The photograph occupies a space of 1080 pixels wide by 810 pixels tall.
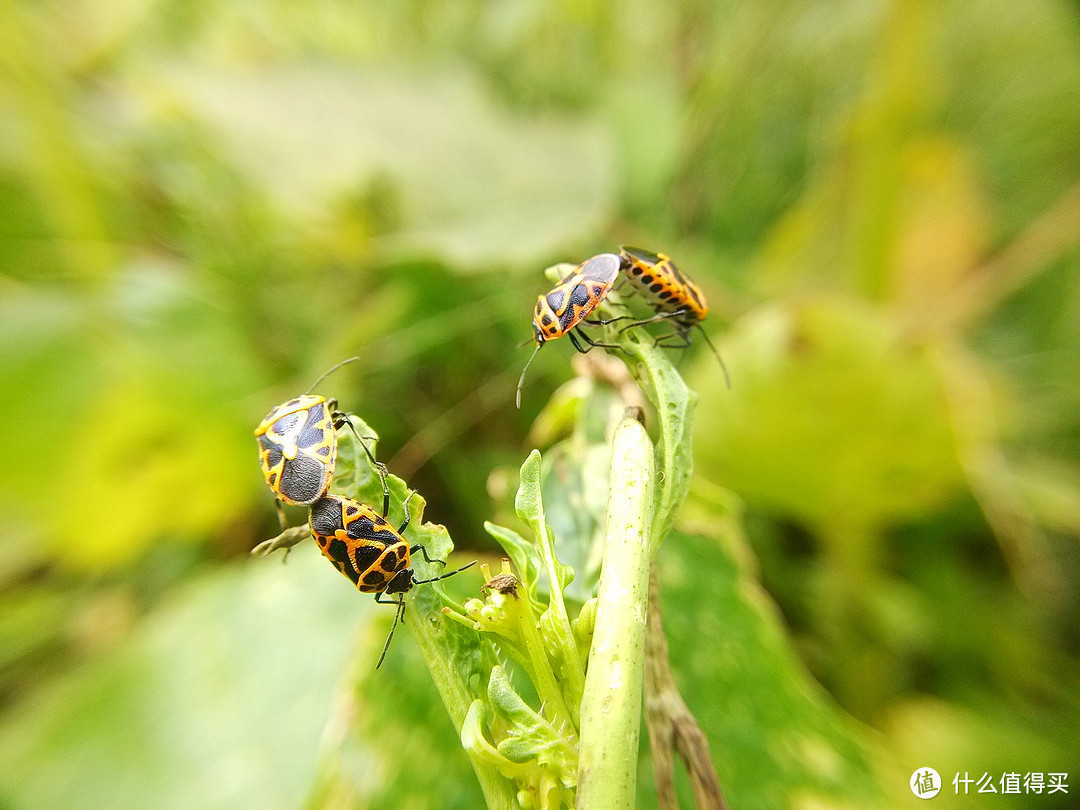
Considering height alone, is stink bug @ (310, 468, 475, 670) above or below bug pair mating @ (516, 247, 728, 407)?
below

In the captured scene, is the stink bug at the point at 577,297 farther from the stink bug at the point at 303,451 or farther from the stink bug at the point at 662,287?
the stink bug at the point at 303,451

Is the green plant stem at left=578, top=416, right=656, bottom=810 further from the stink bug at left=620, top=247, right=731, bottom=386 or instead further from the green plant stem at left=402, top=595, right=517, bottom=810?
the stink bug at left=620, top=247, right=731, bottom=386

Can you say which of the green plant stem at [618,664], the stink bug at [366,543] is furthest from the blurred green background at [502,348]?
the green plant stem at [618,664]

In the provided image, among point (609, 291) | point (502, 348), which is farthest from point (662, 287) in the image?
point (502, 348)

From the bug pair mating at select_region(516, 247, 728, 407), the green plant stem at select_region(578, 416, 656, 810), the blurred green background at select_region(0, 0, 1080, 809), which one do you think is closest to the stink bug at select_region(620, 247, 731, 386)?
the bug pair mating at select_region(516, 247, 728, 407)

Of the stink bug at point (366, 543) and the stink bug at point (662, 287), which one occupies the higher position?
the stink bug at point (662, 287)

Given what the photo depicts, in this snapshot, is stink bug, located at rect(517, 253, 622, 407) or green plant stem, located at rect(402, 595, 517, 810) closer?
green plant stem, located at rect(402, 595, 517, 810)

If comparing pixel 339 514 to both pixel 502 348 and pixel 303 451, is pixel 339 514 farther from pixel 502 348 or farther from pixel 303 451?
pixel 502 348
